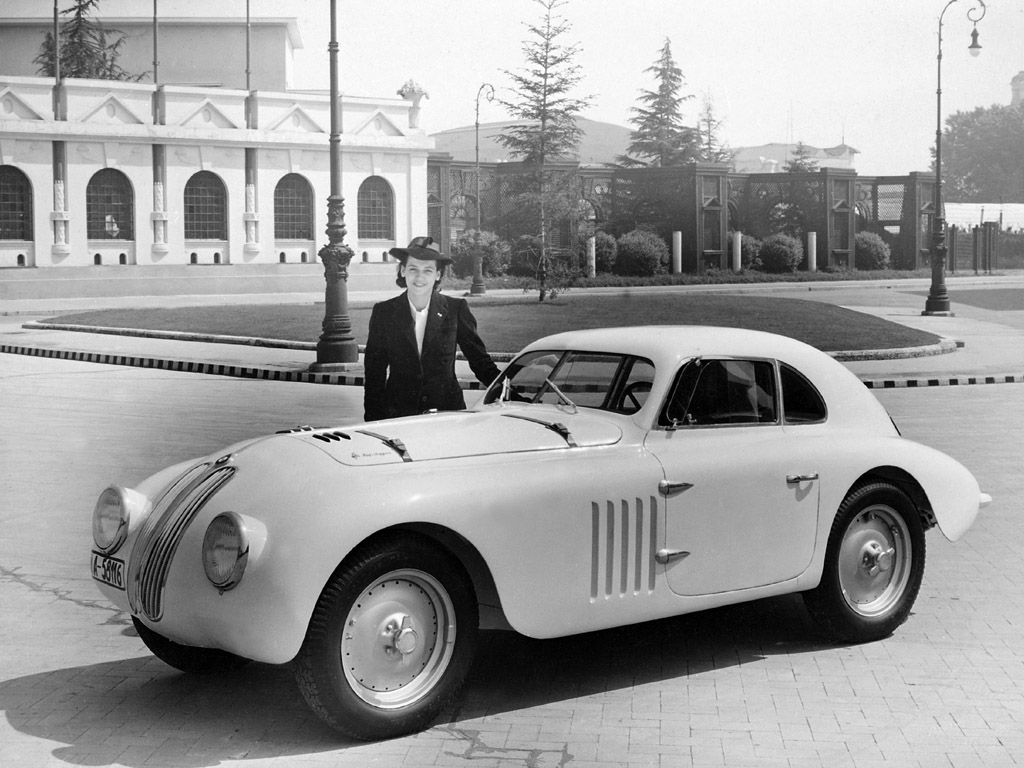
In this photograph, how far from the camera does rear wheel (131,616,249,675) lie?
17.7 ft

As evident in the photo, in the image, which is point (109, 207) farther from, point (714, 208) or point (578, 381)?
point (578, 381)

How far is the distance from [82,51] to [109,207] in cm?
937

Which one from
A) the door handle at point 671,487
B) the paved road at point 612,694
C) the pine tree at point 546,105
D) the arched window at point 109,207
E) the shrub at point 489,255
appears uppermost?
the pine tree at point 546,105

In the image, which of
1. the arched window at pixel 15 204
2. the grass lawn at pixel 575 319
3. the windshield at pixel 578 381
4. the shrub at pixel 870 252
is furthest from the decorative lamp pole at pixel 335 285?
the shrub at pixel 870 252

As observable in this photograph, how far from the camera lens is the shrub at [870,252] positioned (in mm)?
70062

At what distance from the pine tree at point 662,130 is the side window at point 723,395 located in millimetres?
66915

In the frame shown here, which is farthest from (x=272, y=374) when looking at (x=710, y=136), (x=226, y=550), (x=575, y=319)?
(x=710, y=136)

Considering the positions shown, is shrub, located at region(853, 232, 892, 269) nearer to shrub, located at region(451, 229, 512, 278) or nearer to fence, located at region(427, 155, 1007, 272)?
fence, located at region(427, 155, 1007, 272)

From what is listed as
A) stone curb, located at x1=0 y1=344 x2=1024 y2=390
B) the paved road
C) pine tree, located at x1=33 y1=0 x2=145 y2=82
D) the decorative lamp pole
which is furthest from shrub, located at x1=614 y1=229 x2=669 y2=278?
the paved road

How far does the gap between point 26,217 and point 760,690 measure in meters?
48.7

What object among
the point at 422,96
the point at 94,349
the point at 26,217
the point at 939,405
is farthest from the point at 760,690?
the point at 422,96

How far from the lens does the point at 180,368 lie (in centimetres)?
2270

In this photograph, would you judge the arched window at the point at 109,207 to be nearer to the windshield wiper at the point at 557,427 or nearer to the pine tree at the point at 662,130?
the pine tree at the point at 662,130

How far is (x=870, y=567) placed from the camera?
19.9 feet
